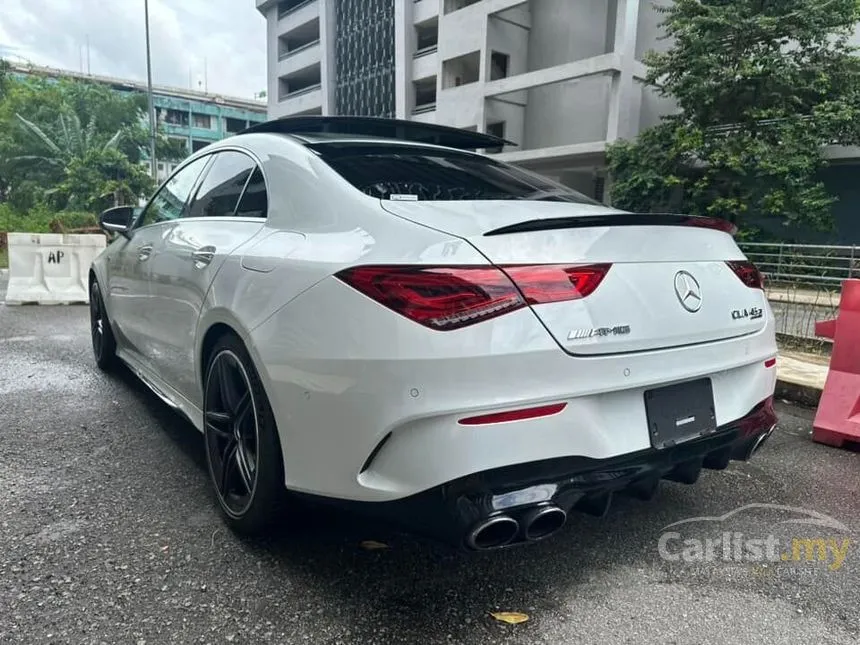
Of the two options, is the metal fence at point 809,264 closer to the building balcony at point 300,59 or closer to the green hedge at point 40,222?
the green hedge at point 40,222

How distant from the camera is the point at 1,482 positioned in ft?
8.86

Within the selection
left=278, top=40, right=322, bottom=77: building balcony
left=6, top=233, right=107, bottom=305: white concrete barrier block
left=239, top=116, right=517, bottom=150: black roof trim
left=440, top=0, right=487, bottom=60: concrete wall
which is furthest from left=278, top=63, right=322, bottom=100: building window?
left=239, top=116, right=517, bottom=150: black roof trim

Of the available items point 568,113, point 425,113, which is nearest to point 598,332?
point 568,113

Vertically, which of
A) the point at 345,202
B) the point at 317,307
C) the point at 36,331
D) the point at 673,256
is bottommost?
the point at 36,331

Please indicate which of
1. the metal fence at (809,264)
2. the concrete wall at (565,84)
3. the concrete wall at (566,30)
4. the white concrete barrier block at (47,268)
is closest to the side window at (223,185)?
the metal fence at (809,264)

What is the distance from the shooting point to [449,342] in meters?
1.57

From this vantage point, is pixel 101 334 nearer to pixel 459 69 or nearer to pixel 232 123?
pixel 459 69

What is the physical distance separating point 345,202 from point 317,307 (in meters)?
0.41

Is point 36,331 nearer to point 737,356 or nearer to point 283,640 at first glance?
point 283,640

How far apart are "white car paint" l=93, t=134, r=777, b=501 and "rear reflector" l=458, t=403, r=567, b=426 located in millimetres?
17

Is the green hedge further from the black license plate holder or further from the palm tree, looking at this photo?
the black license plate holder

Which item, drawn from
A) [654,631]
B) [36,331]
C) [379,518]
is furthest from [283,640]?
[36,331]

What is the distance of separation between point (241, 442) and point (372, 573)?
67cm

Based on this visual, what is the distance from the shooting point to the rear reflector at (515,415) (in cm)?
157
